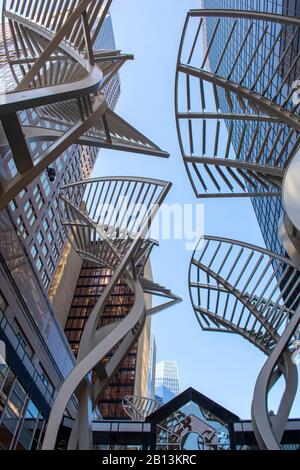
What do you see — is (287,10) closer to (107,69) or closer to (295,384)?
(107,69)

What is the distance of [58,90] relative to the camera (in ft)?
33.7

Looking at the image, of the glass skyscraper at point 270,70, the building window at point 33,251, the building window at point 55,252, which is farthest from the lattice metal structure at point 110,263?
the building window at point 55,252

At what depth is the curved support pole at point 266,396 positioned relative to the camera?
9898 mm

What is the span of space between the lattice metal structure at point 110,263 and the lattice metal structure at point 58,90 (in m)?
2.90

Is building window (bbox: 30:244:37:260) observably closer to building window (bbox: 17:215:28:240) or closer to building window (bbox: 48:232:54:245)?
building window (bbox: 17:215:28:240)

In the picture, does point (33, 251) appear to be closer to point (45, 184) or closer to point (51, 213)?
point (51, 213)

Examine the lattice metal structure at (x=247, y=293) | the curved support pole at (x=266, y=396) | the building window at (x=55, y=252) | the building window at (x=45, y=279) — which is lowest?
the curved support pole at (x=266, y=396)

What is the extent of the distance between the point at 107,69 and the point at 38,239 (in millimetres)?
26532

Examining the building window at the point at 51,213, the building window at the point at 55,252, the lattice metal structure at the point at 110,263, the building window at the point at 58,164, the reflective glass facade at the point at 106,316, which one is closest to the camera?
the lattice metal structure at the point at 110,263

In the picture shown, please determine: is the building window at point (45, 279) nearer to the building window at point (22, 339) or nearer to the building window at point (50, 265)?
the building window at point (50, 265)

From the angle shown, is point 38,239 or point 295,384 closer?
point 295,384

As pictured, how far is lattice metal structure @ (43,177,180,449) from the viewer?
12094mm

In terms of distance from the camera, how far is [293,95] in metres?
11.1

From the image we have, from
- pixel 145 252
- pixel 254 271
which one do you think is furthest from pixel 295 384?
pixel 145 252
